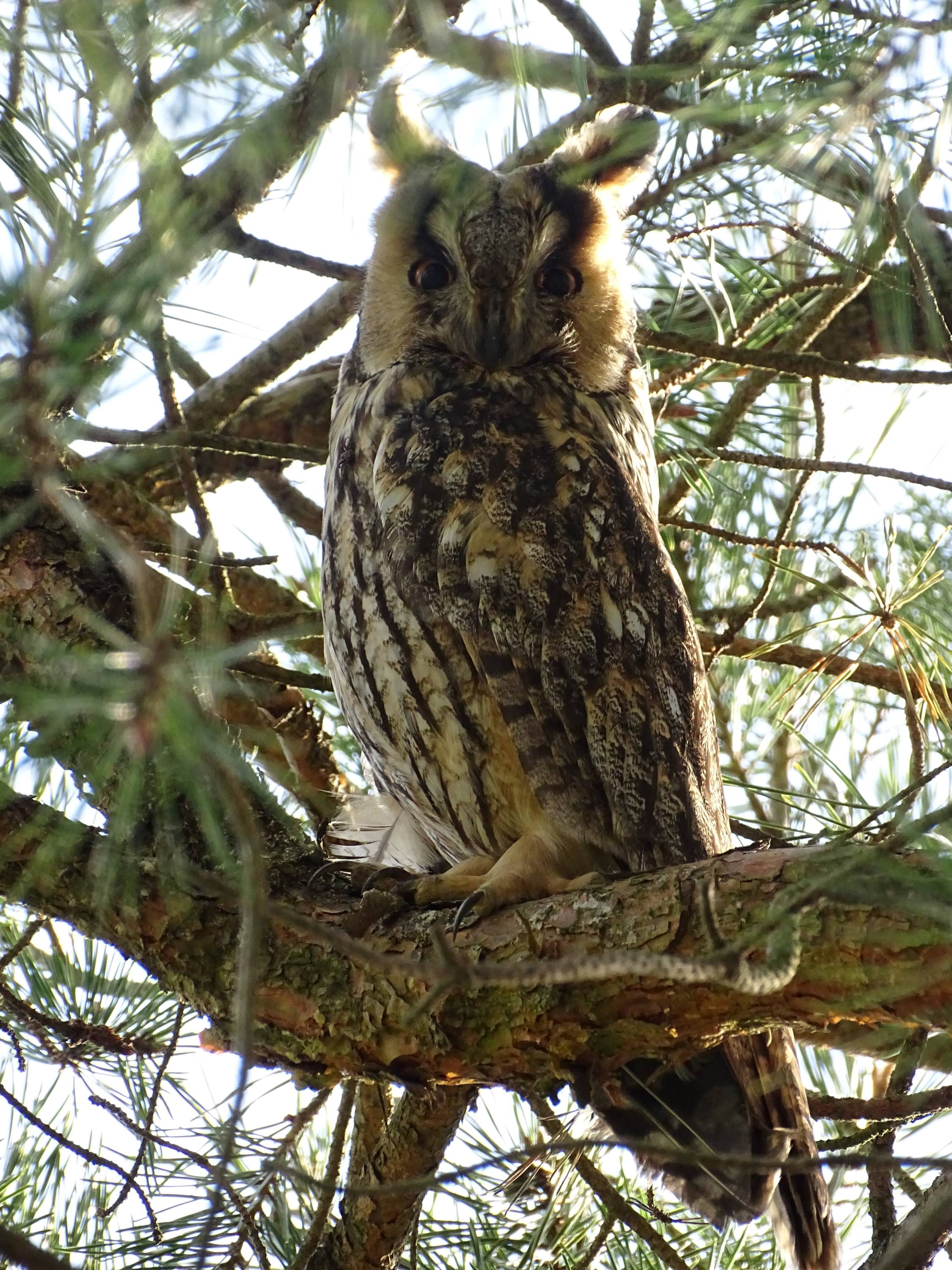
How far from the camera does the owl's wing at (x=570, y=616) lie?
1.73m

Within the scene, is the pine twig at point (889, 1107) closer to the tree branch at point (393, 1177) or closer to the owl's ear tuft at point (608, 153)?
the tree branch at point (393, 1177)

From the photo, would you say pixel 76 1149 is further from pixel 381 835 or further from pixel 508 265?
pixel 508 265

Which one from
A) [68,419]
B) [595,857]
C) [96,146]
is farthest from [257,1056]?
[96,146]

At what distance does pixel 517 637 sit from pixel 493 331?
572mm

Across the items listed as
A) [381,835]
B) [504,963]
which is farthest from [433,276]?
[504,963]

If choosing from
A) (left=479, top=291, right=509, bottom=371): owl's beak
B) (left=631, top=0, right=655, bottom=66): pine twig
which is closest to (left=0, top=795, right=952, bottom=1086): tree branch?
(left=479, top=291, right=509, bottom=371): owl's beak

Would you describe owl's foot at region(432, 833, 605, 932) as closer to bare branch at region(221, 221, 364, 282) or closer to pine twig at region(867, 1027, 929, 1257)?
pine twig at region(867, 1027, 929, 1257)

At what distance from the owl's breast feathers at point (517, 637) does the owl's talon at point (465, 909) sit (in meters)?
0.24

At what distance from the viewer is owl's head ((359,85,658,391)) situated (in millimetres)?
2029

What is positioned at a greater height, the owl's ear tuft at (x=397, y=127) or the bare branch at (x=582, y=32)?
the bare branch at (x=582, y=32)

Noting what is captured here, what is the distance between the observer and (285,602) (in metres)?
2.44

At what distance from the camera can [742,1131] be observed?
64.7 inches

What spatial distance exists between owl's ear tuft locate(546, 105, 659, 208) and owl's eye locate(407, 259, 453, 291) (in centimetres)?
25

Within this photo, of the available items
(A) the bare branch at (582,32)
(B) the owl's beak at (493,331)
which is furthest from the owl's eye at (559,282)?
(A) the bare branch at (582,32)
